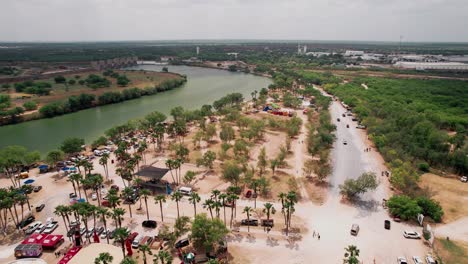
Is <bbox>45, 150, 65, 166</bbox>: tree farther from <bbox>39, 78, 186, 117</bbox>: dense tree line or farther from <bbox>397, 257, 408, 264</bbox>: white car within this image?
<bbox>397, 257, 408, 264</bbox>: white car

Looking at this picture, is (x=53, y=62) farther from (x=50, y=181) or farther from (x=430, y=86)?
(x=430, y=86)

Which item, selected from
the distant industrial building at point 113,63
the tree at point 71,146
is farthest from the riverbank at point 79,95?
the tree at point 71,146

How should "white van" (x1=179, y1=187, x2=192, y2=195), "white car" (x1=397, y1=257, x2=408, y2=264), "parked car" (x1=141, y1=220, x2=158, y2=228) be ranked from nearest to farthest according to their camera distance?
1. "white car" (x1=397, y1=257, x2=408, y2=264)
2. "parked car" (x1=141, y1=220, x2=158, y2=228)
3. "white van" (x1=179, y1=187, x2=192, y2=195)

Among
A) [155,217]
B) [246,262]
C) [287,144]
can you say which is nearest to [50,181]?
[155,217]

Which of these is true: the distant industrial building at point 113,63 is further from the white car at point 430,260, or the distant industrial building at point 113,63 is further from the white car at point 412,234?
the white car at point 430,260

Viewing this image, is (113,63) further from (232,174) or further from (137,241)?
(137,241)

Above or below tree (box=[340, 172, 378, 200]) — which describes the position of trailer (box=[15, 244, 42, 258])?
below

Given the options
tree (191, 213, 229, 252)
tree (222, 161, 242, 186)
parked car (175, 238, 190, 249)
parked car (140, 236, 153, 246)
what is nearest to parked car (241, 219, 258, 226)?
tree (191, 213, 229, 252)

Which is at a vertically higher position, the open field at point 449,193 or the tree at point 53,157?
the tree at point 53,157
